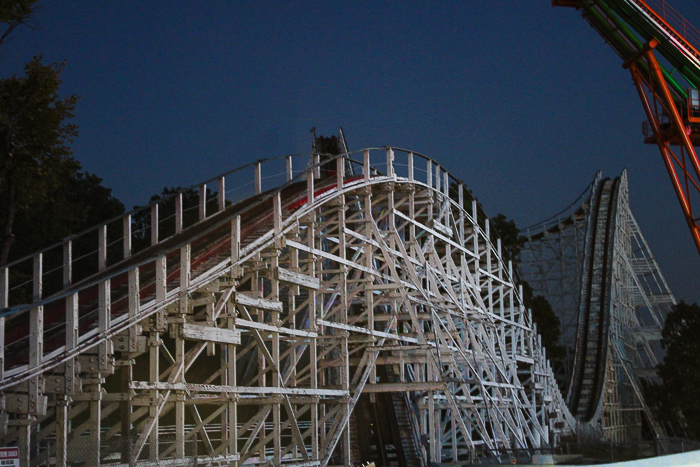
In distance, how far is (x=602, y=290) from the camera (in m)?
35.2

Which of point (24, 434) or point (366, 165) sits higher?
point (366, 165)

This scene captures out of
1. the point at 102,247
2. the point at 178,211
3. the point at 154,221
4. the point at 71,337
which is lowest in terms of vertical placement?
the point at 71,337

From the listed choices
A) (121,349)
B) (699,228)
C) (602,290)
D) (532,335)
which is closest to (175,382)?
(121,349)

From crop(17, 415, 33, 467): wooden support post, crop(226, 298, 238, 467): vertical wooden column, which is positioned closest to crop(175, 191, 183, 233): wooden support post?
crop(226, 298, 238, 467): vertical wooden column

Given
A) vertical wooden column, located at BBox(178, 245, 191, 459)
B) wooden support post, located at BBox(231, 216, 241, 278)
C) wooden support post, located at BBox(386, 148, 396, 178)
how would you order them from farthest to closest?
1. wooden support post, located at BBox(386, 148, 396, 178)
2. wooden support post, located at BBox(231, 216, 241, 278)
3. vertical wooden column, located at BBox(178, 245, 191, 459)

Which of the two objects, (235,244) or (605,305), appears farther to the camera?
(605,305)

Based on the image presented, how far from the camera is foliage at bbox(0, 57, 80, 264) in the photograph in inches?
642

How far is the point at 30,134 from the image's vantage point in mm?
16750

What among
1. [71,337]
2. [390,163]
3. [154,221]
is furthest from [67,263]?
[390,163]

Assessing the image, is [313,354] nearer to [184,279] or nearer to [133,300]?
[184,279]

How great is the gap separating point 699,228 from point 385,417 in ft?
28.8

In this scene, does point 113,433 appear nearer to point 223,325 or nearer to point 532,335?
point 223,325

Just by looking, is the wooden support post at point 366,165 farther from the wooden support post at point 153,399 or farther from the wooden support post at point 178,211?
the wooden support post at point 153,399

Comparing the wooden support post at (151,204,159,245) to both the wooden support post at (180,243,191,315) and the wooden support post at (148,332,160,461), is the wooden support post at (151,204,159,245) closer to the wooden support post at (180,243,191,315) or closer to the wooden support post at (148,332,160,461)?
the wooden support post at (180,243,191,315)
